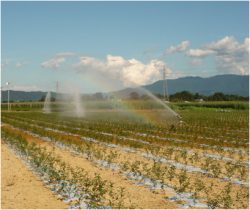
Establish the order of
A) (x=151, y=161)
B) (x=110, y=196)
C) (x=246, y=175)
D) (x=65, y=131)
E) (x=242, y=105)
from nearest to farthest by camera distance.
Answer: (x=110, y=196)
(x=246, y=175)
(x=151, y=161)
(x=65, y=131)
(x=242, y=105)

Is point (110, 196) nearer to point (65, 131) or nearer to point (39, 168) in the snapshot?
point (39, 168)

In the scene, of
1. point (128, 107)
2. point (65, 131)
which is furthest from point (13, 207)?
point (128, 107)

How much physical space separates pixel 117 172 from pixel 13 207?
11.4ft

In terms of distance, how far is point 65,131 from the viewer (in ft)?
65.6

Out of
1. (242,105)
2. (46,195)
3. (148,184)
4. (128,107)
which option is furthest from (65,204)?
(242,105)

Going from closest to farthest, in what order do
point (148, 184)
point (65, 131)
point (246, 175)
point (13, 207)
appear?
1. point (13, 207)
2. point (148, 184)
3. point (246, 175)
4. point (65, 131)

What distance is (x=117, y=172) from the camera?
26.7 ft

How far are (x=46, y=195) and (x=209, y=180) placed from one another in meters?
4.62

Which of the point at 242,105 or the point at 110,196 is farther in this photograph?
the point at 242,105

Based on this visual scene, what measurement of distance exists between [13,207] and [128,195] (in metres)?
2.67

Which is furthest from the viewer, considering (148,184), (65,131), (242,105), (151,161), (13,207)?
(242,105)

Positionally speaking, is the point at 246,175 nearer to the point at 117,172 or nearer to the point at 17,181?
the point at 117,172

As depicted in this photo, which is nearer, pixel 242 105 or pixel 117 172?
pixel 117 172

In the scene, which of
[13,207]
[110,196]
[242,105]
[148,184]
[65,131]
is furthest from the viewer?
[242,105]
